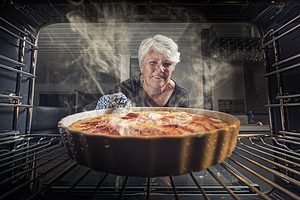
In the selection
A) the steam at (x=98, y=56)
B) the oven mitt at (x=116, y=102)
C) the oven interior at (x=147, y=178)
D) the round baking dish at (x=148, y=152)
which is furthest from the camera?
the steam at (x=98, y=56)

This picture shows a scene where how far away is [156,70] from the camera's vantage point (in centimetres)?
146

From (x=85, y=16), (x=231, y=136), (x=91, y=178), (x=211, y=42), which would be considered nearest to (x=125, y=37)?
(x=211, y=42)

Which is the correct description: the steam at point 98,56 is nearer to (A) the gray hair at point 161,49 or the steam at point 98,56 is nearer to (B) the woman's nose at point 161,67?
(A) the gray hair at point 161,49

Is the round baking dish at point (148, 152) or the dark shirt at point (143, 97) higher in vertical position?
the dark shirt at point (143, 97)

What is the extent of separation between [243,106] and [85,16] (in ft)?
11.9

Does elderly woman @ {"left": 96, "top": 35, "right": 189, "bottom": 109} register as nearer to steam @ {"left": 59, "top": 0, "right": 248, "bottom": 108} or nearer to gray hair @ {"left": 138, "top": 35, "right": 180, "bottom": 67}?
gray hair @ {"left": 138, "top": 35, "right": 180, "bottom": 67}

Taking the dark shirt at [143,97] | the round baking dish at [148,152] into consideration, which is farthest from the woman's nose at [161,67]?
the round baking dish at [148,152]

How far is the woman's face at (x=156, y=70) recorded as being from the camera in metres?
1.45

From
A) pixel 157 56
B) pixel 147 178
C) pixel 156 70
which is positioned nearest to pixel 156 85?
pixel 156 70

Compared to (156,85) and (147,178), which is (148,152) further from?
(156,85)

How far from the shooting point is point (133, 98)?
1.39 metres

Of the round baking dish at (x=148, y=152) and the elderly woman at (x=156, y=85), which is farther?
the elderly woman at (x=156, y=85)

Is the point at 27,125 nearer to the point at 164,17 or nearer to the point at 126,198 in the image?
the point at 126,198

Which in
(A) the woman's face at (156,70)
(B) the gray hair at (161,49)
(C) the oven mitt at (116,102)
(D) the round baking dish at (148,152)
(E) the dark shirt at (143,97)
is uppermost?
(B) the gray hair at (161,49)
